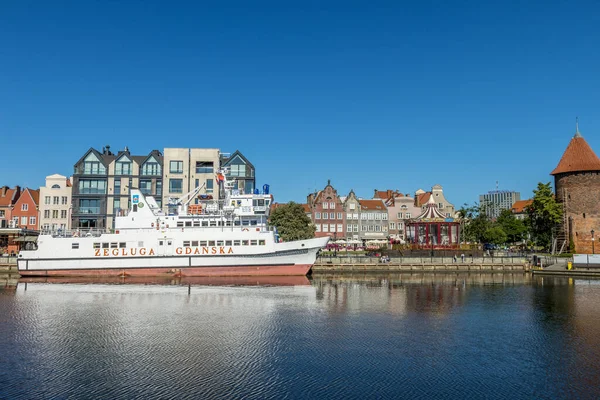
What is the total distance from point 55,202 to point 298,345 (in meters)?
66.1

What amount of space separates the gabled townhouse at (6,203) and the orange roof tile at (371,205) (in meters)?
60.1

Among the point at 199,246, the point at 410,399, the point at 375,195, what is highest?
the point at 375,195

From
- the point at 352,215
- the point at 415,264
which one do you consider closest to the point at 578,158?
the point at 415,264

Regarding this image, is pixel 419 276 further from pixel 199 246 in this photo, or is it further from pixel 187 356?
pixel 187 356

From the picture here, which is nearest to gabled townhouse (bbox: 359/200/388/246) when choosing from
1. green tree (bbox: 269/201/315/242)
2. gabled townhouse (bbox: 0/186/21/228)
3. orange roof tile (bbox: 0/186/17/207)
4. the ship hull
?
green tree (bbox: 269/201/315/242)

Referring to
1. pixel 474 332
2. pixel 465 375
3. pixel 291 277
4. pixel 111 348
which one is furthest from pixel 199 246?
pixel 465 375

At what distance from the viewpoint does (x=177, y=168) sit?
76375 millimetres

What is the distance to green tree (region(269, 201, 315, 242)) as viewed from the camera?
6981 centimetres

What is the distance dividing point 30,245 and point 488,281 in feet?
175

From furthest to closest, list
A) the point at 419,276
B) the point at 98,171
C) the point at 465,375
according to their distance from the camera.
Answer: the point at 98,171 < the point at 419,276 < the point at 465,375

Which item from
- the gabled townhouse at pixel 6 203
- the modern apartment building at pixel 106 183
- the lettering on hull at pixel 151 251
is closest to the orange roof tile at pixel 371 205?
the modern apartment building at pixel 106 183

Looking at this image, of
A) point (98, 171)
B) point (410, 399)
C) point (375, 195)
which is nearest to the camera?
point (410, 399)

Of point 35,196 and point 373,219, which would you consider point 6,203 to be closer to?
point 35,196

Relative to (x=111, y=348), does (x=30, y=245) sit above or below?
above
